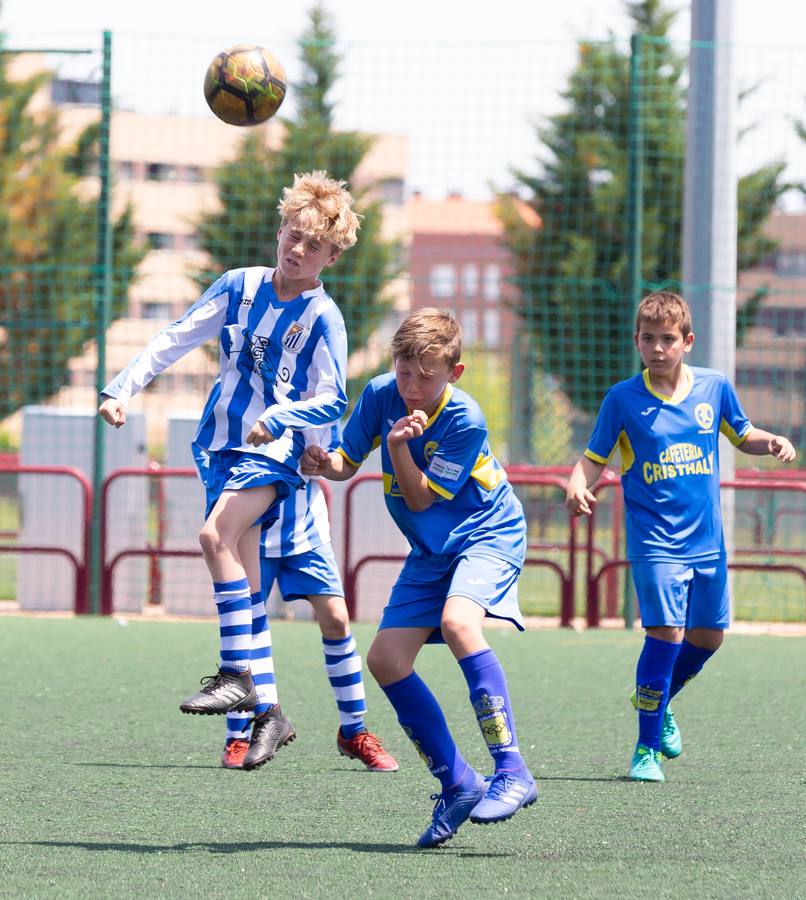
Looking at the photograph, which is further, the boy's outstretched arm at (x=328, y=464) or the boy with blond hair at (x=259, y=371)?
the boy with blond hair at (x=259, y=371)

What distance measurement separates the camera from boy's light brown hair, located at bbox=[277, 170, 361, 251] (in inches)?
203

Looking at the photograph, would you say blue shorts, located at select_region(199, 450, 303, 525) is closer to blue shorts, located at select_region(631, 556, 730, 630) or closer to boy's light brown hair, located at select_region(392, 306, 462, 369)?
boy's light brown hair, located at select_region(392, 306, 462, 369)

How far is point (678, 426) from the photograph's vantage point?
5.52 meters

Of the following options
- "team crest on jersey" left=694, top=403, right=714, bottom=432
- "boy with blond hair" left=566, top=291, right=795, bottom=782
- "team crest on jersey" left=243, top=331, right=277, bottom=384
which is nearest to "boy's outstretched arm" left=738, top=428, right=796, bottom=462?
"boy with blond hair" left=566, top=291, right=795, bottom=782

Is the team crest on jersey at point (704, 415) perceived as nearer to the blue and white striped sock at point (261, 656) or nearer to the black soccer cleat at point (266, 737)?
the blue and white striped sock at point (261, 656)

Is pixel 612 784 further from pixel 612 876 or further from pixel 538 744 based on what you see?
pixel 612 876

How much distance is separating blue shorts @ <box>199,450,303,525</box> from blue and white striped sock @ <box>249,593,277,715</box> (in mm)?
359

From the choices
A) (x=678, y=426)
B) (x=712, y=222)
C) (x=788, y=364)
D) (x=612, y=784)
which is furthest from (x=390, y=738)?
(x=788, y=364)

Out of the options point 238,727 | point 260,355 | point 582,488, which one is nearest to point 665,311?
point 582,488

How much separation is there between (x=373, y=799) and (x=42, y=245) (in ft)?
71.0

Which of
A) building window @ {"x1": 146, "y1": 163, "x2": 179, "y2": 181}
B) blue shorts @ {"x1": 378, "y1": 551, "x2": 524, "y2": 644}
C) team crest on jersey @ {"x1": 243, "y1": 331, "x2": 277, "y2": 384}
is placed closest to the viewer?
blue shorts @ {"x1": 378, "y1": 551, "x2": 524, "y2": 644}

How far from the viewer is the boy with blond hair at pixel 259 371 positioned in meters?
5.13

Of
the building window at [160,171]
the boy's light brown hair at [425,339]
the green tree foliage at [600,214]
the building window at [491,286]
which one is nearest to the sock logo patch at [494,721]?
the boy's light brown hair at [425,339]

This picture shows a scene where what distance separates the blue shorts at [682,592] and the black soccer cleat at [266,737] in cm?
124
